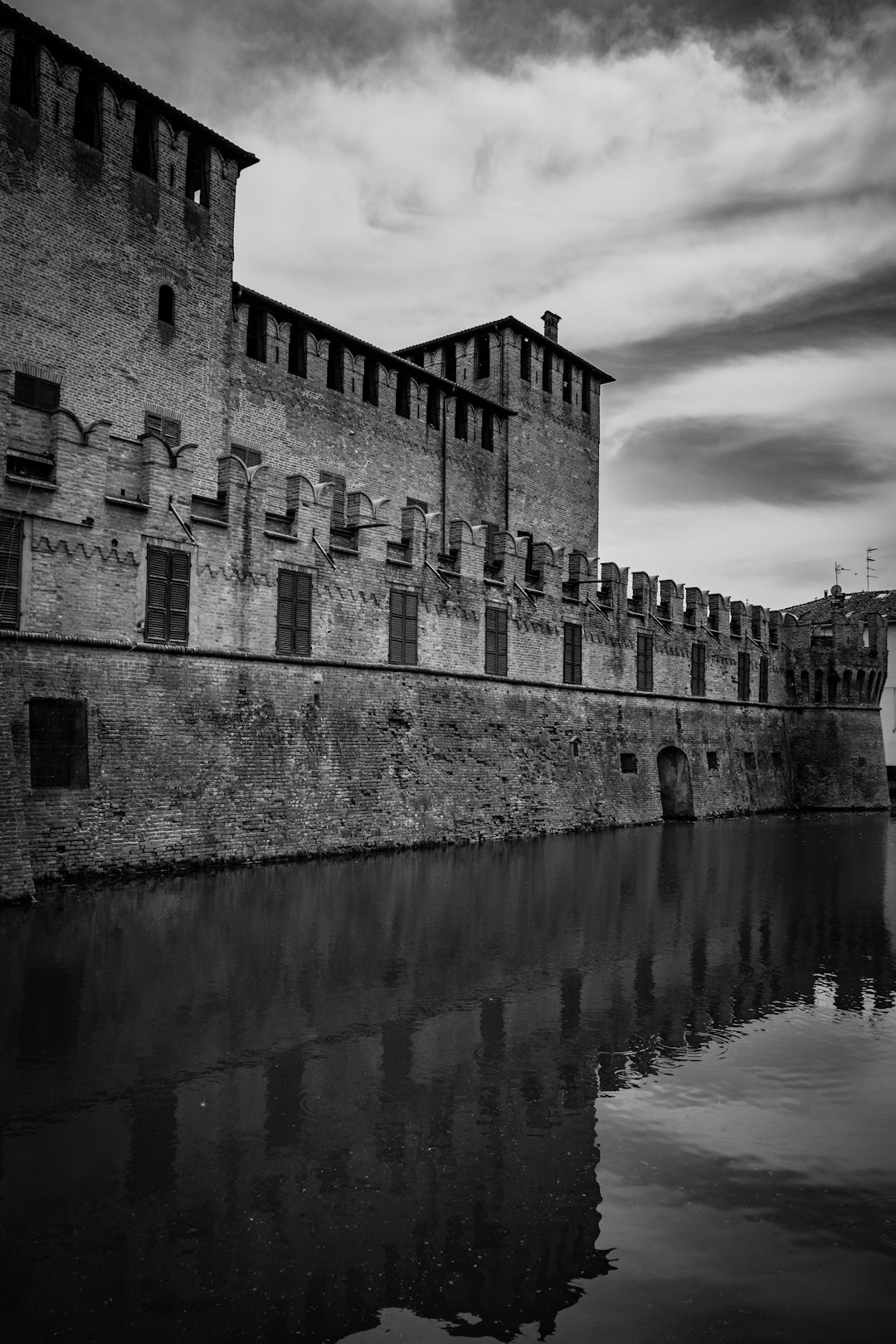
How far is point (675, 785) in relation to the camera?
1346 inches

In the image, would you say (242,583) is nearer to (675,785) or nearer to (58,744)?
(58,744)

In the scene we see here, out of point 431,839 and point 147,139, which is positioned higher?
point 147,139

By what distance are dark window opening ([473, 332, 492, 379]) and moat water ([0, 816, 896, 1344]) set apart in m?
27.3

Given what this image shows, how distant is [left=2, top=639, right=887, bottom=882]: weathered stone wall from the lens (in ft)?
54.6

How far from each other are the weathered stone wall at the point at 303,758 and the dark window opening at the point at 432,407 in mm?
10254

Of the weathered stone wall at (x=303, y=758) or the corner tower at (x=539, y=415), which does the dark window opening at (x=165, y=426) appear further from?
the corner tower at (x=539, y=415)

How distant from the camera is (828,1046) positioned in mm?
9078

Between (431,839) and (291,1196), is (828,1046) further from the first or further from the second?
(431,839)

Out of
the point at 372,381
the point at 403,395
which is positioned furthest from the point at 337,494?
the point at 403,395

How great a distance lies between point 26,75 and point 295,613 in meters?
12.9

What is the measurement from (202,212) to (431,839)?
16197 millimetres

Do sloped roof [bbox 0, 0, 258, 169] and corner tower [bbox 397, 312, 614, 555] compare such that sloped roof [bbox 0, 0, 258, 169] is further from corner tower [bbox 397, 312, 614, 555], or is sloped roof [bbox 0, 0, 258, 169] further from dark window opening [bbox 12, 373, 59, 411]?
corner tower [bbox 397, 312, 614, 555]

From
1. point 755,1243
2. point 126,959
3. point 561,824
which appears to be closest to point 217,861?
point 126,959

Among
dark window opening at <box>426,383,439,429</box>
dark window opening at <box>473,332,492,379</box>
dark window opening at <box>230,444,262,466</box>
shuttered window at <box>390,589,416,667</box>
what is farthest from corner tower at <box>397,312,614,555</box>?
shuttered window at <box>390,589,416,667</box>
